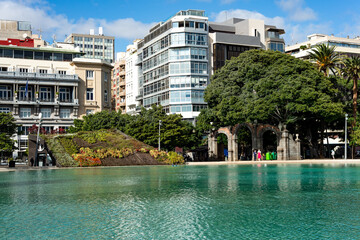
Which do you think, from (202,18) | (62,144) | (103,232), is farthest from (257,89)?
(103,232)

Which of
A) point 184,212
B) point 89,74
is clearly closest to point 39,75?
point 89,74

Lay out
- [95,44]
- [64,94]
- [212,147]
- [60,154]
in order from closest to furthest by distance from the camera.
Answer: [60,154], [212,147], [64,94], [95,44]

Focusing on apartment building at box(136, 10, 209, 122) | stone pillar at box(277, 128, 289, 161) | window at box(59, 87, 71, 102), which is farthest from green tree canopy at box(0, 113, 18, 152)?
stone pillar at box(277, 128, 289, 161)

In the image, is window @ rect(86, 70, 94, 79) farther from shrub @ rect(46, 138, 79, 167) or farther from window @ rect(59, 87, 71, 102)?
shrub @ rect(46, 138, 79, 167)

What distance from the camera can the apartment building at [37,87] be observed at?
272 ft

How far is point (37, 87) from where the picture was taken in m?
84.7

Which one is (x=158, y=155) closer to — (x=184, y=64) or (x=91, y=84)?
(x=184, y=64)

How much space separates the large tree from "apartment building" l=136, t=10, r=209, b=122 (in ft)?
71.1

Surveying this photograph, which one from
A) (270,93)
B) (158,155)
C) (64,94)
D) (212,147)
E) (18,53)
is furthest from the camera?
(64,94)

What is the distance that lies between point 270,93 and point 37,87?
49075mm

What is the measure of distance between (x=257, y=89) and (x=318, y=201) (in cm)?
3996

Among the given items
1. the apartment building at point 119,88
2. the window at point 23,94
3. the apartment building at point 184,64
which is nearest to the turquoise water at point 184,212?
the apartment building at point 184,64

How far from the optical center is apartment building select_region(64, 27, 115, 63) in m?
165

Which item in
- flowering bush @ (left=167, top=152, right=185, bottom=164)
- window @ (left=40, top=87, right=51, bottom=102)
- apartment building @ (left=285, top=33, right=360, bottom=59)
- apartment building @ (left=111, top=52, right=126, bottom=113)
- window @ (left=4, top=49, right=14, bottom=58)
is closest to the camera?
flowering bush @ (left=167, top=152, right=185, bottom=164)
